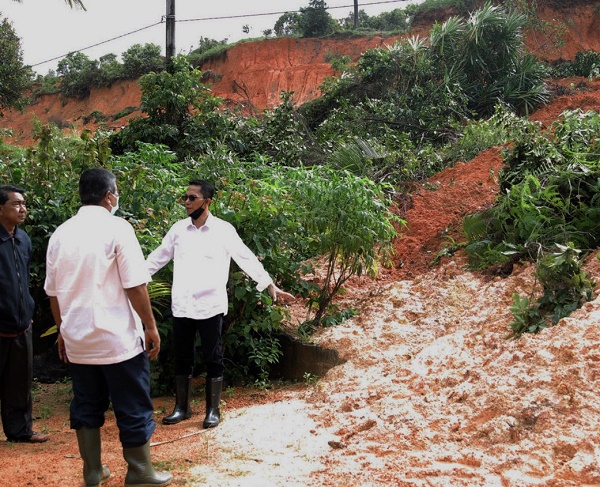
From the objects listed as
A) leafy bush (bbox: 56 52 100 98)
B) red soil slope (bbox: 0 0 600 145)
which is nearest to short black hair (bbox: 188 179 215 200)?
red soil slope (bbox: 0 0 600 145)

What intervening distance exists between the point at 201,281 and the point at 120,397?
1491 mm

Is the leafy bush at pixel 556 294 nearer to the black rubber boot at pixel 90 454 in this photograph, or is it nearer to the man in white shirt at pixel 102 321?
the man in white shirt at pixel 102 321

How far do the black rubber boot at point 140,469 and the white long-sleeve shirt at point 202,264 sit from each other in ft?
4.68

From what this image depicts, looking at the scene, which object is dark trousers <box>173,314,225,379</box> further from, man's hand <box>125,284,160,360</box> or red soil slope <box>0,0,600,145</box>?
red soil slope <box>0,0,600,145</box>

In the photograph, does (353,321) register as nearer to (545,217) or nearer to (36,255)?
(545,217)

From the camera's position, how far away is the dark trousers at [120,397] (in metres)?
3.49

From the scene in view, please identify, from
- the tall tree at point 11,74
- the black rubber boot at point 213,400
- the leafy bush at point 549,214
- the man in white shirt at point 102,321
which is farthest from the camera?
the tall tree at point 11,74

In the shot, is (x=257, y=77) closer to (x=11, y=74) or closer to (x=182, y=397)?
(x=11, y=74)

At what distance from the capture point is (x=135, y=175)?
5.99 m

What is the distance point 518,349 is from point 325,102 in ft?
40.9

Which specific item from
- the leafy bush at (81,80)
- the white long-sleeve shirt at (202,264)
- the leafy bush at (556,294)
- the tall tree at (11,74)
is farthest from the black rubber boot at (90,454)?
the leafy bush at (81,80)

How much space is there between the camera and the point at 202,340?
498cm

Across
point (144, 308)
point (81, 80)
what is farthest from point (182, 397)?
point (81, 80)

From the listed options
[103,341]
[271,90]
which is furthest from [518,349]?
[271,90]
